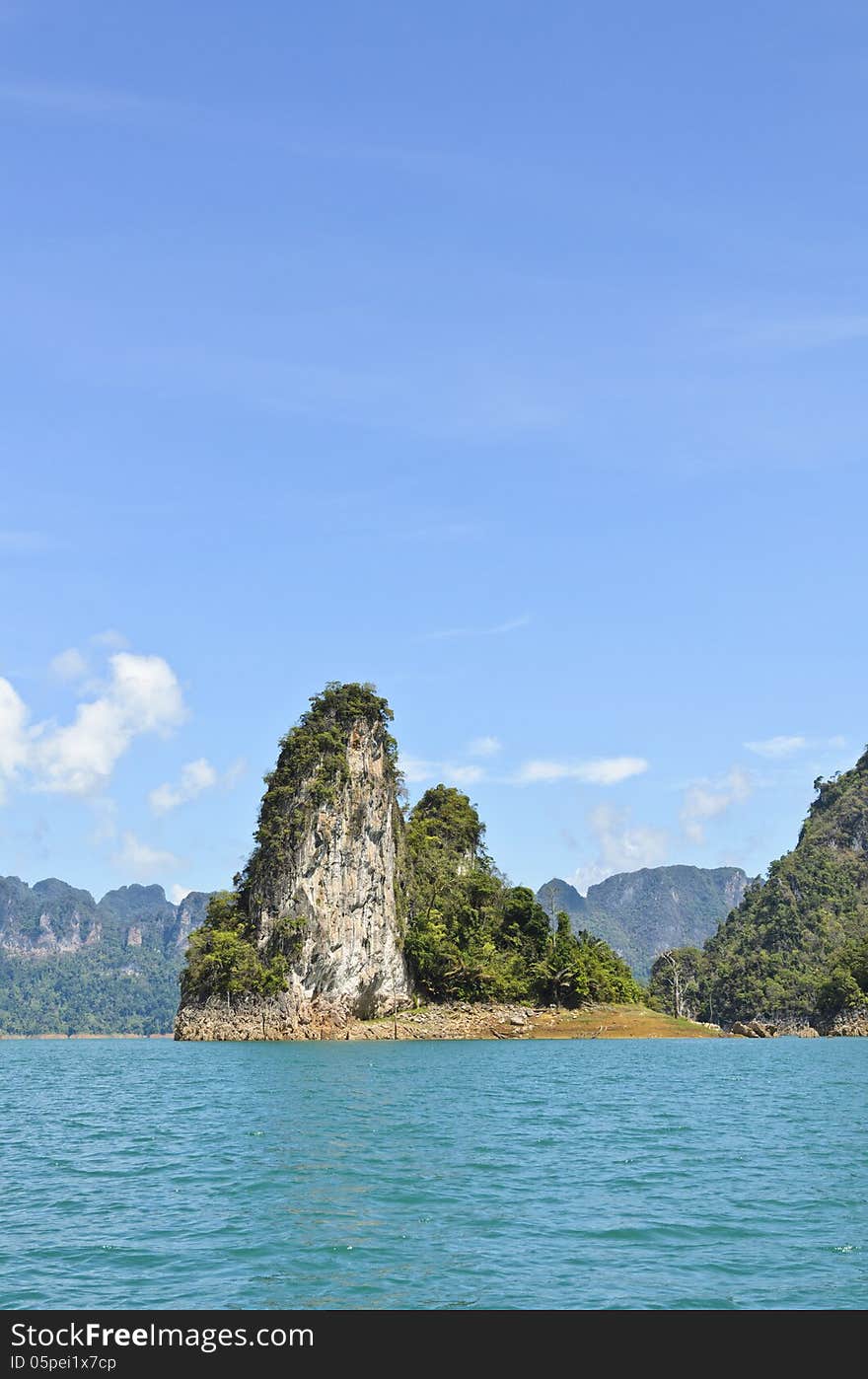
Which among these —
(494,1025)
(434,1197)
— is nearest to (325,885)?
(494,1025)

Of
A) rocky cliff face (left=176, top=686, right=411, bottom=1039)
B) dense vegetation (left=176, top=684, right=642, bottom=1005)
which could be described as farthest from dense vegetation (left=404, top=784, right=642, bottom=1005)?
rocky cliff face (left=176, top=686, right=411, bottom=1039)

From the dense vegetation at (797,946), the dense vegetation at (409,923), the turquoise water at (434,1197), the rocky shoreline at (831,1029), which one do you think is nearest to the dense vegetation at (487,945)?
the dense vegetation at (409,923)

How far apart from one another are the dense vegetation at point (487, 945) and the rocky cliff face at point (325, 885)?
3225 millimetres

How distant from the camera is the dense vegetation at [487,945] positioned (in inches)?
3524

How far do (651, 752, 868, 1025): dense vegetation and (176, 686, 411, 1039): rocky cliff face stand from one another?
54.3m

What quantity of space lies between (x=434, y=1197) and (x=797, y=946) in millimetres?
149758

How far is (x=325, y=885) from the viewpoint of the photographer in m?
82.3

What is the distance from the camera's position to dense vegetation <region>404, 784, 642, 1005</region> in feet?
294

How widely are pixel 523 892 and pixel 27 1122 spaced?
68319 mm

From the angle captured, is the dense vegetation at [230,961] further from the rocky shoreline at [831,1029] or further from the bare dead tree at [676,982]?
the bare dead tree at [676,982]

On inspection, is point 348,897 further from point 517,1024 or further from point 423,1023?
point 517,1024
